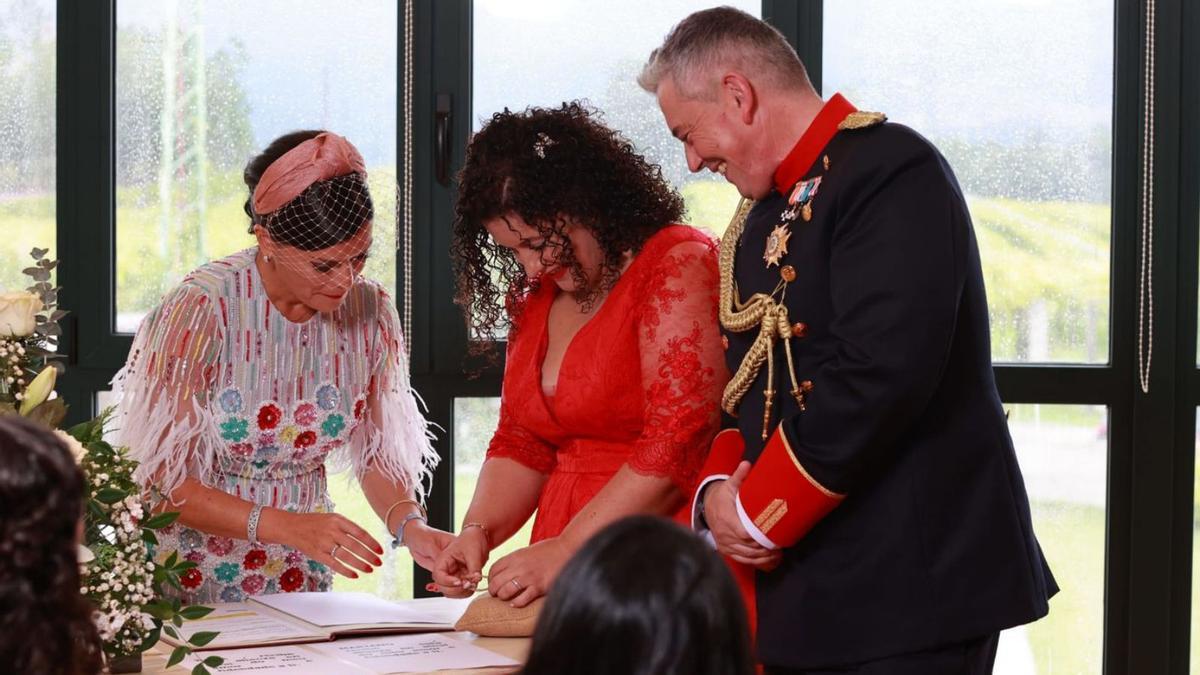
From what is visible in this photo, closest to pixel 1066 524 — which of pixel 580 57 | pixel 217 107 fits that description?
pixel 580 57

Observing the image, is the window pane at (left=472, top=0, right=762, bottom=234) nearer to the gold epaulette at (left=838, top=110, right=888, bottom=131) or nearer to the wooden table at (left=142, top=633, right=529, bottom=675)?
the gold epaulette at (left=838, top=110, right=888, bottom=131)

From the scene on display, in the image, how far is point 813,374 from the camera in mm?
1851

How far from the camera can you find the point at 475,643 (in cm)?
200

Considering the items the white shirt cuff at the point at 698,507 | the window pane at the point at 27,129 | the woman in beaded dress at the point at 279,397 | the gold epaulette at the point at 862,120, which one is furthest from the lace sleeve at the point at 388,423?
the window pane at the point at 27,129

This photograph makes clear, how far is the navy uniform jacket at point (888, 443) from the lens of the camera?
174 centimetres

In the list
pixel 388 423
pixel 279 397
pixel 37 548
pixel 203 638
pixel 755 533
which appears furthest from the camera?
pixel 388 423

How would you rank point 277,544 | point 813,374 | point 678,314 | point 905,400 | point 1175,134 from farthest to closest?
point 1175,134, point 277,544, point 678,314, point 813,374, point 905,400

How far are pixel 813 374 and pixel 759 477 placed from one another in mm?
153

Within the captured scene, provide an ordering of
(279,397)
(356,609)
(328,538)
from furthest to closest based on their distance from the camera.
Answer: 1. (279,397)
2. (328,538)
3. (356,609)

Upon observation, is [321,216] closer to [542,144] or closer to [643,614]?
[542,144]

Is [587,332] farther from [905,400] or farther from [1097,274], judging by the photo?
[1097,274]

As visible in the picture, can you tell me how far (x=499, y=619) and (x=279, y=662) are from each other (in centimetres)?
33

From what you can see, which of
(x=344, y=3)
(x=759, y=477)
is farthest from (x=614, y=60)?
(x=759, y=477)

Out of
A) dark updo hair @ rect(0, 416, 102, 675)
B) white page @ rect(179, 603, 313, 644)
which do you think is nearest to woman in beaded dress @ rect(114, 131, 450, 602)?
white page @ rect(179, 603, 313, 644)
